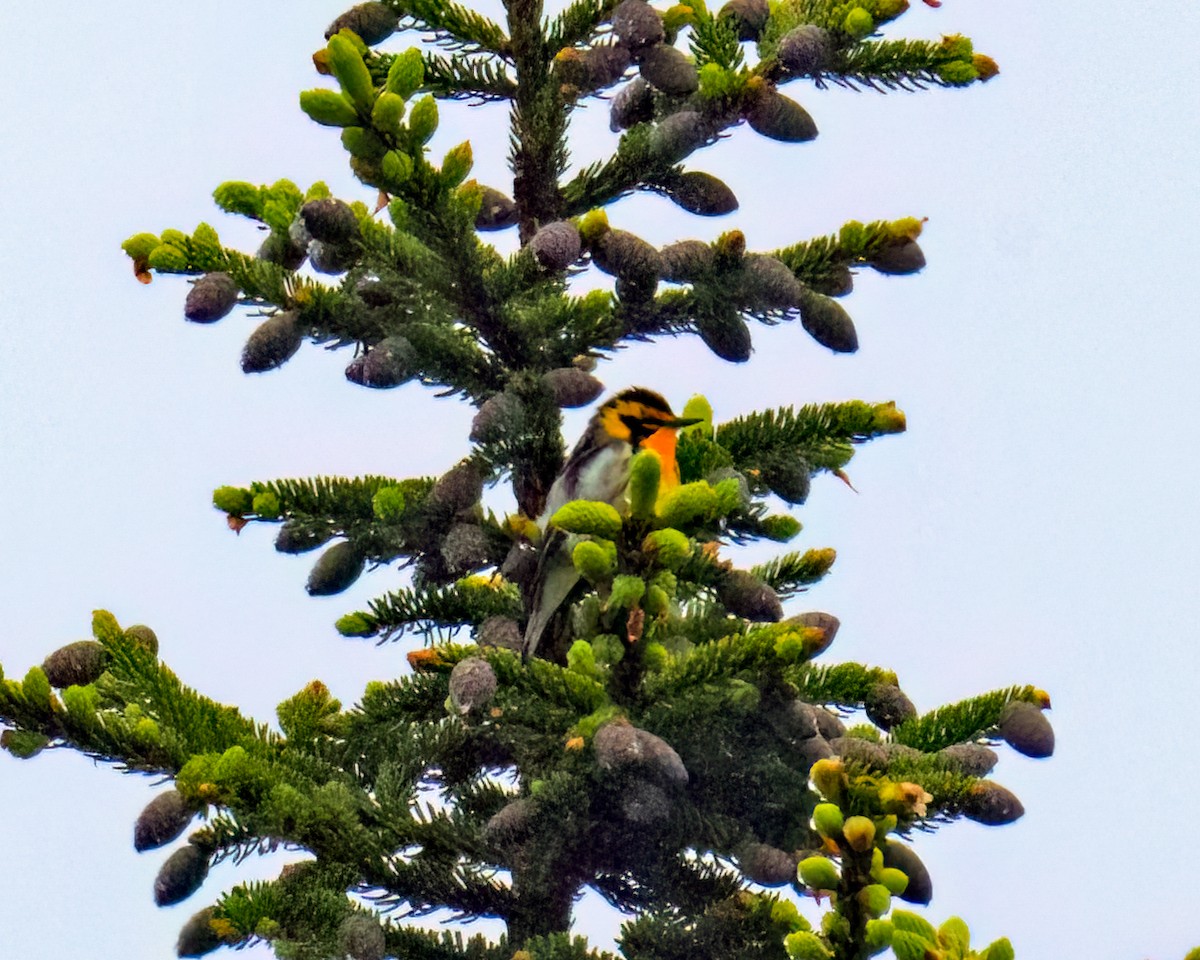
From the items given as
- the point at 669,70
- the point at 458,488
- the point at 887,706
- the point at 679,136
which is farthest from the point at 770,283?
the point at 887,706

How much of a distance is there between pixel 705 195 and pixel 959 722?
124 centimetres

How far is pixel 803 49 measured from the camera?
2.88 m

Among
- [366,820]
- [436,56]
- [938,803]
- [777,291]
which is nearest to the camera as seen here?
[938,803]

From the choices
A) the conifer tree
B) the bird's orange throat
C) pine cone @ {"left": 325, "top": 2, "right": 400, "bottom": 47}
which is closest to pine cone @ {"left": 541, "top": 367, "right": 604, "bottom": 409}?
the conifer tree

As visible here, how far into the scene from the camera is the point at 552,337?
301 cm

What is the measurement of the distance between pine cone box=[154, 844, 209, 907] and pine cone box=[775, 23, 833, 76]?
1837 millimetres

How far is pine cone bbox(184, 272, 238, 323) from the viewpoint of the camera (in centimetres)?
270

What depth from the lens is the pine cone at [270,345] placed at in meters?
2.73

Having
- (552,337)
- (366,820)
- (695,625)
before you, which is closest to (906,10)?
(552,337)

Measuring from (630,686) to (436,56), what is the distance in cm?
162

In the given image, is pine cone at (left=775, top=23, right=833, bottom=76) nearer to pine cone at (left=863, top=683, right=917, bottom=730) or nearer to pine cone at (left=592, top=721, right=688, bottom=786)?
pine cone at (left=863, top=683, right=917, bottom=730)

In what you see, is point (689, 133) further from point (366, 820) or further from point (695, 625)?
point (366, 820)

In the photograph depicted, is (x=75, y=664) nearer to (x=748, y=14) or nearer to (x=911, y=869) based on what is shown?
(x=911, y=869)

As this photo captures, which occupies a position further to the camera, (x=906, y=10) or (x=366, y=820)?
(x=906, y=10)
